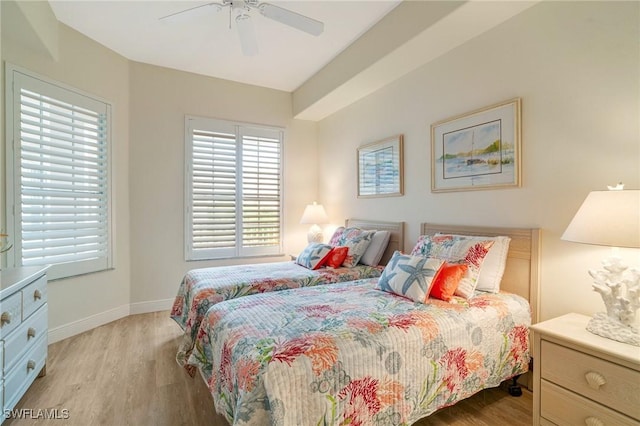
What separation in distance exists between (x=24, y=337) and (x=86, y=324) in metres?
1.36

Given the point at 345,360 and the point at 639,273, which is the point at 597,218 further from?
the point at 345,360

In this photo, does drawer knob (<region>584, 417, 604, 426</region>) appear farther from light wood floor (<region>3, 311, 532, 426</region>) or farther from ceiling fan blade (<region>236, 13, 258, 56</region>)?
ceiling fan blade (<region>236, 13, 258, 56</region>)

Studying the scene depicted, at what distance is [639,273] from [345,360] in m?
1.47

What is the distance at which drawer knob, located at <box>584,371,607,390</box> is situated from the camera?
1365mm

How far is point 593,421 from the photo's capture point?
4.58 feet

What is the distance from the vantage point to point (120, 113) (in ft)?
11.4

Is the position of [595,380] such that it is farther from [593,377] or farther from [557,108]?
[557,108]

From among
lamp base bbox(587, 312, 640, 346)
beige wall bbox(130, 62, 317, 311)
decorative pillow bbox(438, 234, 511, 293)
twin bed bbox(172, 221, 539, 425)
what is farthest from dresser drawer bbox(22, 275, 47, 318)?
lamp base bbox(587, 312, 640, 346)

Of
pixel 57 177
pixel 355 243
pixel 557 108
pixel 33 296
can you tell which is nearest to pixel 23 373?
pixel 33 296

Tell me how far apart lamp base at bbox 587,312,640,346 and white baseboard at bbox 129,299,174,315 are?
392 cm

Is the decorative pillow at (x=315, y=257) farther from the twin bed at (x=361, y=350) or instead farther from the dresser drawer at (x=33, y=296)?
the dresser drawer at (x=33, y=296)

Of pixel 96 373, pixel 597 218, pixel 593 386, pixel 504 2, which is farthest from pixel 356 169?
pixel 96 373

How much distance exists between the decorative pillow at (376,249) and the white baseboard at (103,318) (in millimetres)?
2455

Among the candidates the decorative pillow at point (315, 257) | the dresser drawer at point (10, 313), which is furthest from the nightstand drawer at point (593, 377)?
the dresser drawer at point (10, 313)
